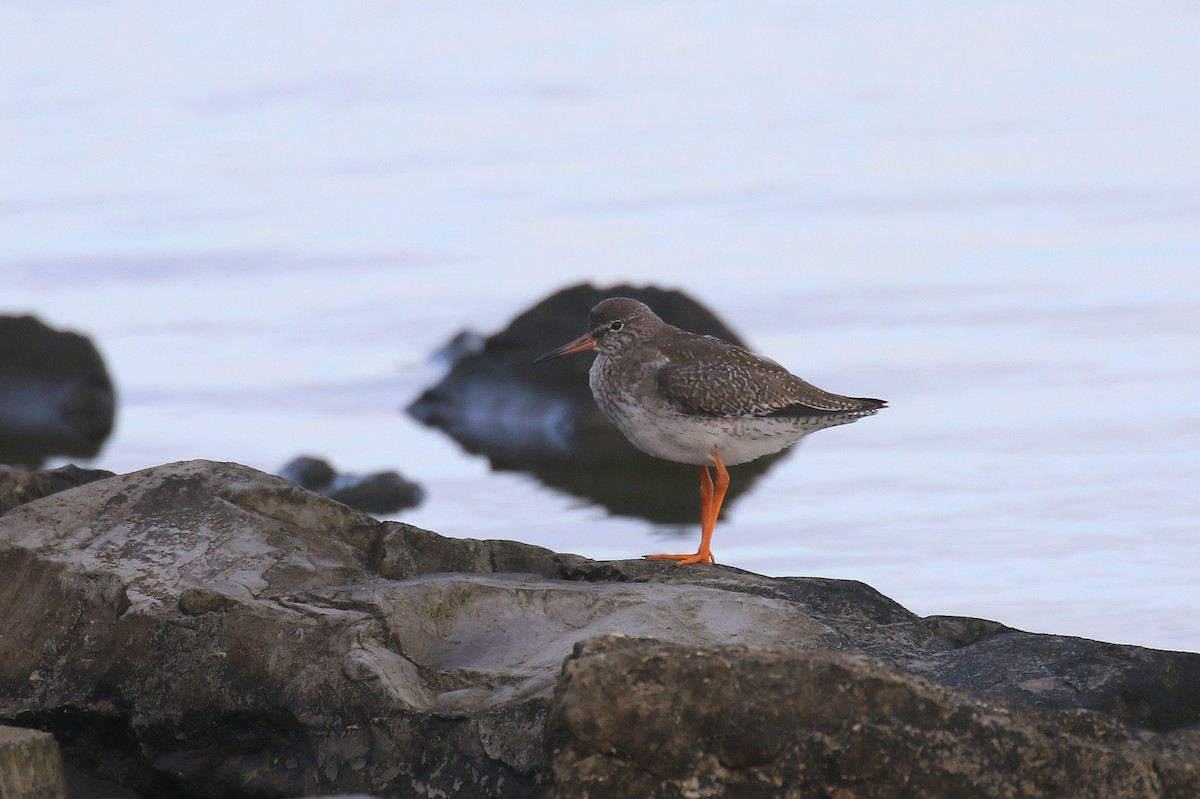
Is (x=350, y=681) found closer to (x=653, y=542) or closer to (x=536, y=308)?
(x=653, y=542)

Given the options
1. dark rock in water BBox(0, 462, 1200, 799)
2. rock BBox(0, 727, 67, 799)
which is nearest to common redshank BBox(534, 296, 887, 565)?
dark rock in water BBox(0, 462, 1200, 799)

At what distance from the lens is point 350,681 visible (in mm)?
6719

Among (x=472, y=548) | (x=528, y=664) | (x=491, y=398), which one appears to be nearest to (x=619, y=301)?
(x=472, y=548)

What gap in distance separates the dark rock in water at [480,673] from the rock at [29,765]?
55cm

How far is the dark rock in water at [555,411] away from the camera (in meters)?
14.3

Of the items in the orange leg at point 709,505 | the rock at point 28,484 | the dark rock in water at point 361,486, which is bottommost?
the rock at point 28,484

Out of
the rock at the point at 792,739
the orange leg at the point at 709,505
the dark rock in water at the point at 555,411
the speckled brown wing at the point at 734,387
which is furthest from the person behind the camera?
the dark rock in water at the point at 555,411

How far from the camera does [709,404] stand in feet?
31.6

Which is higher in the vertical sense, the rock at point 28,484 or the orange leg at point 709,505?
the orange leg at point 709,505

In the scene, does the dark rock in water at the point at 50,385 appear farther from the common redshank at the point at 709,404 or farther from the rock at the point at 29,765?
the rock at the point at 29,765

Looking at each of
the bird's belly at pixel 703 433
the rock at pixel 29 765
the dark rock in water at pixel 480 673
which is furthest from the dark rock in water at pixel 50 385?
the rock at pixel 29 765

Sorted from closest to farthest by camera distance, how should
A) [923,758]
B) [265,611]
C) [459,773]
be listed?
[923,758] → [459,773] → [265,611]

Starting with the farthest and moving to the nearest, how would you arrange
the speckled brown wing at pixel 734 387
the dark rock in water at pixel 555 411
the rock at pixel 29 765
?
the dark rock in water at pixel 555 411 → the speckled brown wing at pixel 734 387 → the rock at pixel 29 765

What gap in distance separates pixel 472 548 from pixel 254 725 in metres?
1.41
